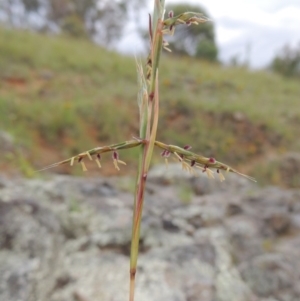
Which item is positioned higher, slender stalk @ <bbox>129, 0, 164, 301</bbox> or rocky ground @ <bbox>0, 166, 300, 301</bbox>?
slender stalk @ <bbox>129, 0, 164, 301</bbox>

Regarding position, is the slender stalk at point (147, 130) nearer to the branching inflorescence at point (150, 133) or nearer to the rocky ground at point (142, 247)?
the branching inflorescence at point (150, 133)

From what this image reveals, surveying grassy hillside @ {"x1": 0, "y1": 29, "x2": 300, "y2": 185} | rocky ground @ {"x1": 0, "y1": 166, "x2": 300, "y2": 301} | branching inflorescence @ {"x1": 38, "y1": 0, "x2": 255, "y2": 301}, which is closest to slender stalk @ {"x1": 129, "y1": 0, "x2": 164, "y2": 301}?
branching inflorescence @ {"x1": 38, "y1": 0, "x2": 255, "y2": 301}

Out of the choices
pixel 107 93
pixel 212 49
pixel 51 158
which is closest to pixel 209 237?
pixel 51 158

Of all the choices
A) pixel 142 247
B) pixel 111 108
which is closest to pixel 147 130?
pixel 142 247

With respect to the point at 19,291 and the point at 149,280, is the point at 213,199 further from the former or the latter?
the point at 19,291

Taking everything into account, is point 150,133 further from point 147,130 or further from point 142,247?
point 142,247

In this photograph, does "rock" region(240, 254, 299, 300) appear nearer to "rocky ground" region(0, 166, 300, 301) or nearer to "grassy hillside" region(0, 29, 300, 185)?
"rocky ground" region(0, 166, 300, 301)
